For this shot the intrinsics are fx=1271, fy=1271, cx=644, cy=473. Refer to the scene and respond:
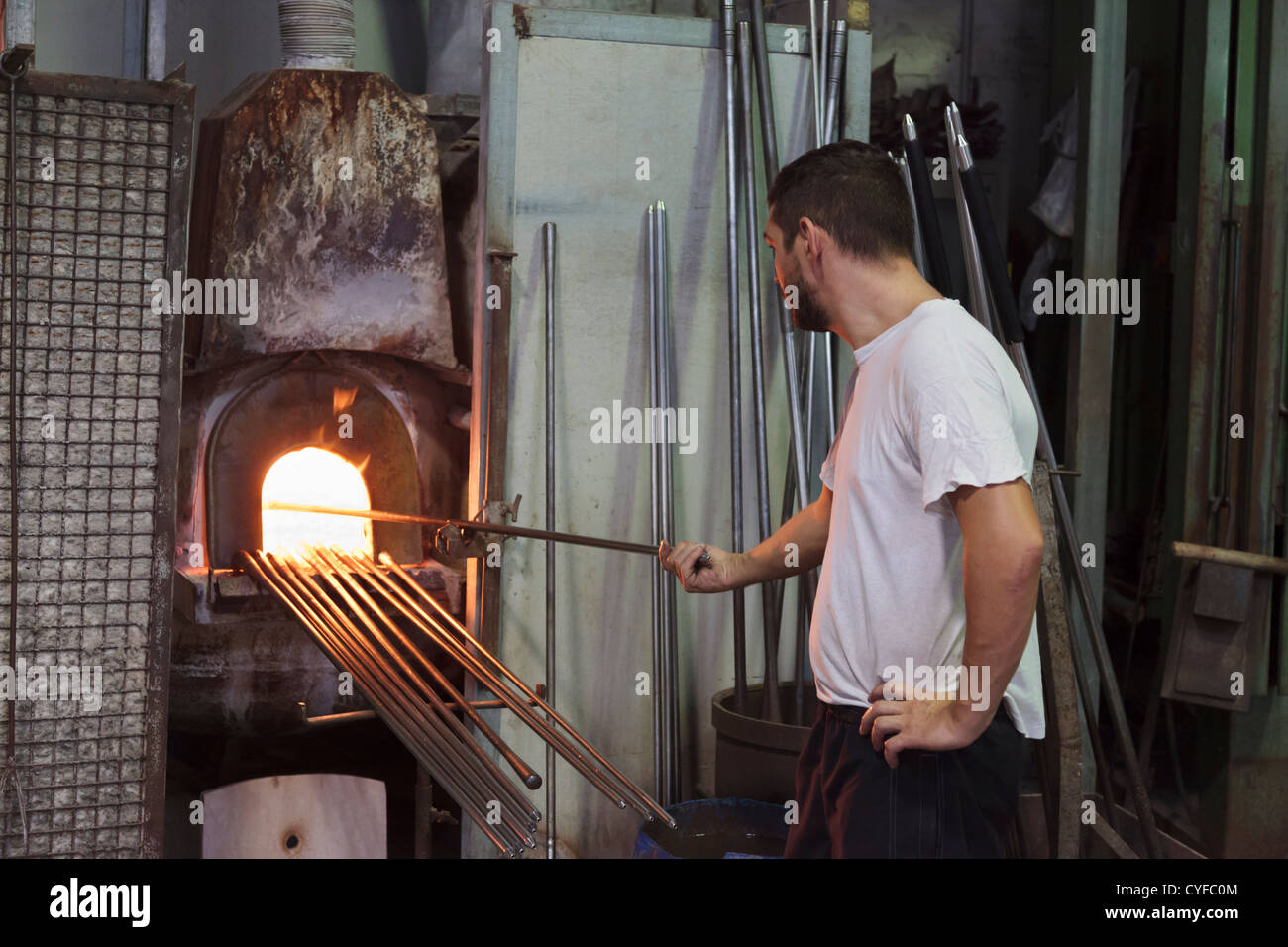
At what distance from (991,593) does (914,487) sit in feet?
0.65

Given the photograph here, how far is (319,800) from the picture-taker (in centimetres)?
292

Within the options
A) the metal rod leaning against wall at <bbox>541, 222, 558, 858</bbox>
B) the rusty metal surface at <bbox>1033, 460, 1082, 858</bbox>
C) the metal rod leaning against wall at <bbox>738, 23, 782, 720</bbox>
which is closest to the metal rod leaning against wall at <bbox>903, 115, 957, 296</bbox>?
the metal rod leaning against wall at <bbox>738, 23, 782, 720</bbox>

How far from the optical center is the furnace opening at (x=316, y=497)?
3.61 m

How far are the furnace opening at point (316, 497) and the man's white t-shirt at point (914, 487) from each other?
6.70 feet

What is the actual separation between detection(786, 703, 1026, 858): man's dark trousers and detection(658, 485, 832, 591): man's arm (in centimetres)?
37

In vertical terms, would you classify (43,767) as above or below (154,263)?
below

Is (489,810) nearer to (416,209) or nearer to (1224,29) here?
(416,209)

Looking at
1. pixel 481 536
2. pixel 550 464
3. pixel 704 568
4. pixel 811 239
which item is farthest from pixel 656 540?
pixel 811 239

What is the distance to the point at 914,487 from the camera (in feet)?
5.68

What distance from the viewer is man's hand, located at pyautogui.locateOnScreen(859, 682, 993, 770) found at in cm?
166

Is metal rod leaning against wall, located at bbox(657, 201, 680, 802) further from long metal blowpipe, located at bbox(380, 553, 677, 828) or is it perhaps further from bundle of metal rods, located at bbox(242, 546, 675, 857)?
bundle of metal rods, located at bbox(242, 546, 675, 857)

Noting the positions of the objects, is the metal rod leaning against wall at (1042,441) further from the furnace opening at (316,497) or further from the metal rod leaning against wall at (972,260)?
the furnace opening at (316,497)
